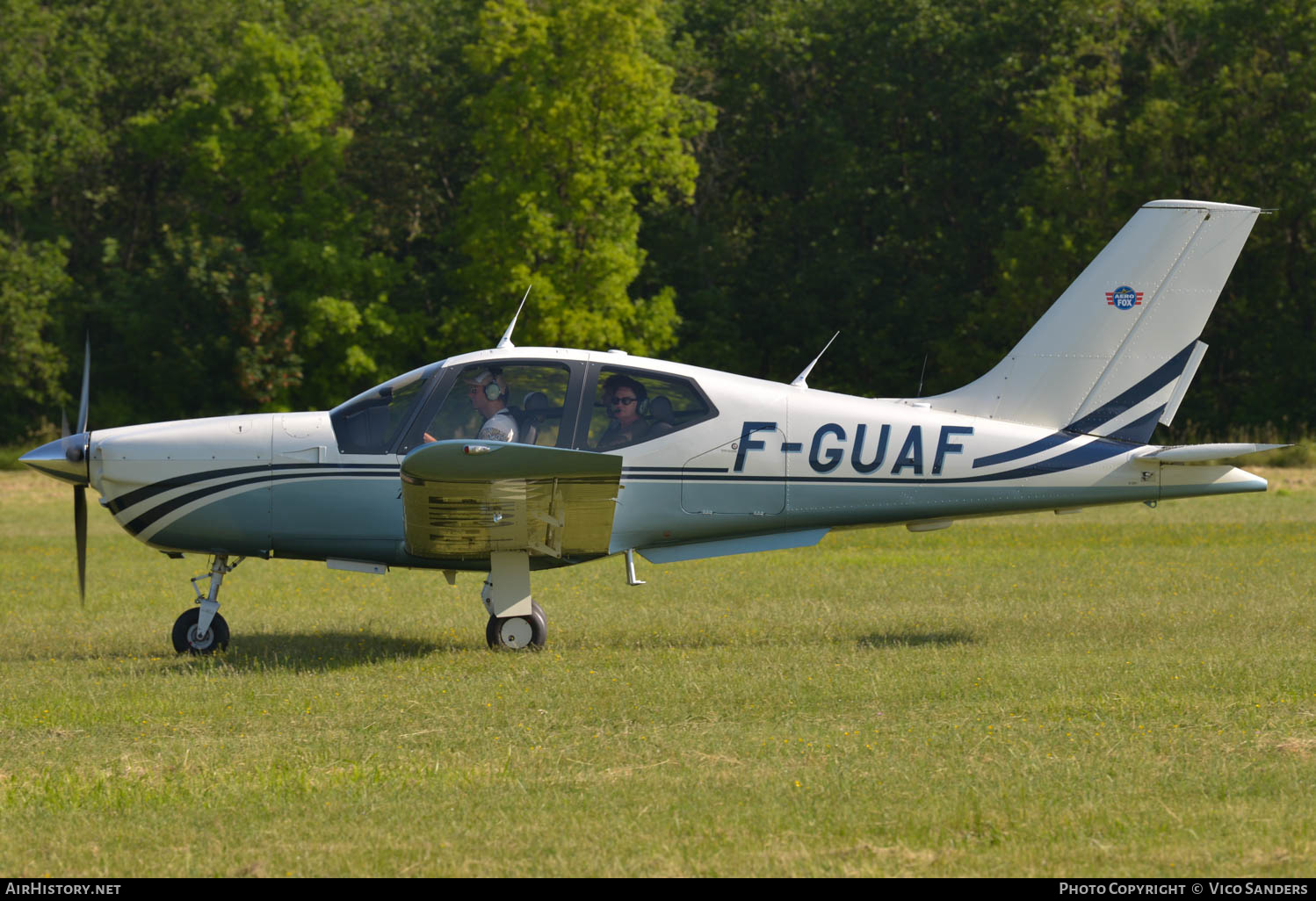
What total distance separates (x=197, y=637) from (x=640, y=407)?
368cm

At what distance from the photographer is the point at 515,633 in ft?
33.4

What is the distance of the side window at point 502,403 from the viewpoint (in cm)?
975

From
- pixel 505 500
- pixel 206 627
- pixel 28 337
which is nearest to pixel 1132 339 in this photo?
pixel 505 500

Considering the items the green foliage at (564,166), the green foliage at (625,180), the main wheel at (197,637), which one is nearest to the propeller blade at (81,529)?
the main wheel at (197,637)

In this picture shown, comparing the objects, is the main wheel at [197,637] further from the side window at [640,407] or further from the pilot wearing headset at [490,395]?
the side window at [640,407]

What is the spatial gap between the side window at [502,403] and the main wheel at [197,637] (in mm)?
2150

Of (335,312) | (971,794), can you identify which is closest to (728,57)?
(335,312)

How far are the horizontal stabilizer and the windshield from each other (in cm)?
532

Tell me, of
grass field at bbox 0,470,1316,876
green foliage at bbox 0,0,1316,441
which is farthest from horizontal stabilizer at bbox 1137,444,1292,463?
green foliage at bbox 0,0,1316,441

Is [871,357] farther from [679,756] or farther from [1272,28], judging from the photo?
[679,756]

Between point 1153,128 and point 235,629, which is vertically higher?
point 1153,128

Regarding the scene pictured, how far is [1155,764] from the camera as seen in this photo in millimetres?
6559

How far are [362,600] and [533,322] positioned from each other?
2115 centimetres

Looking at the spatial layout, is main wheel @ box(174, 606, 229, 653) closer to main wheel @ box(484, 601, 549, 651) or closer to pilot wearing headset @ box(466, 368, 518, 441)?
main wheel @ box(484, 601, 549, 651)
